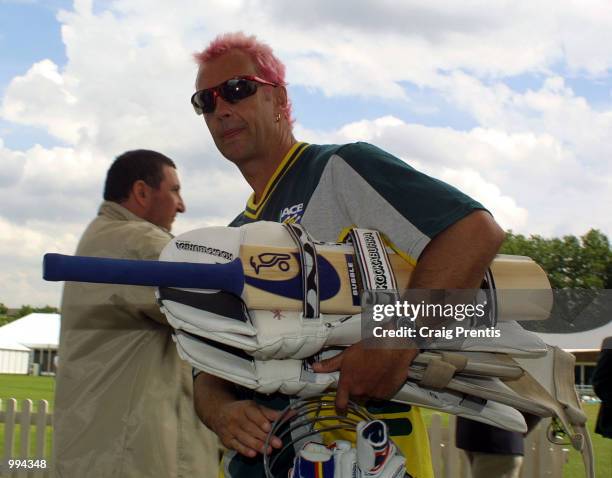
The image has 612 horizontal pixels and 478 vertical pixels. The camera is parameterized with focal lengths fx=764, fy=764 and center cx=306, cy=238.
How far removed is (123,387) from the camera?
367 centimetres

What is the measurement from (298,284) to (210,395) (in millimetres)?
825

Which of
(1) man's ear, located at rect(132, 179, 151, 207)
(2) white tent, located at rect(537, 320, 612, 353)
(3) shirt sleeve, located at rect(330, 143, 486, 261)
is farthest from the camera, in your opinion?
(1) man's ear, located at rect(132, 179, 151, 207)

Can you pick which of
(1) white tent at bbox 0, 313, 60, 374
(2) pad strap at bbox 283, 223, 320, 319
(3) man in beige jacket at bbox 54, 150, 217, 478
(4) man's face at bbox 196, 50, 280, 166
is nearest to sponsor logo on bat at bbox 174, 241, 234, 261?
(2) pad strap at bbox 283, 223, 320, 319

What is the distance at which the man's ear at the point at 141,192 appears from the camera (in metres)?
4.17

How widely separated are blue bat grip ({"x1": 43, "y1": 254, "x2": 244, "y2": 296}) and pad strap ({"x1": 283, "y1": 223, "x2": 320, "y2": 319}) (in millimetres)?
138

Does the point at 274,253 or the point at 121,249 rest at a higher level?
the point at 121,249

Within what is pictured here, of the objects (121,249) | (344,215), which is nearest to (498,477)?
(121,249)

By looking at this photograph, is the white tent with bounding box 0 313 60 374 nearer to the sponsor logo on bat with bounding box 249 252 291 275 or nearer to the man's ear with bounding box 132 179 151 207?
the man's ear with bounding box 132 179 151 207

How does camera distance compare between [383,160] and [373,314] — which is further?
[383,160]

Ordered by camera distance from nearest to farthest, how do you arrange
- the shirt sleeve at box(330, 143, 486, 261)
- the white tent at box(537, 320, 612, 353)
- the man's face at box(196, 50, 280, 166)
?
1. the shirt sleeve at box(330, 143, 486, 261)
2. the white tent at box(537, 320, 612, 353)
3. the man's face at box(196, 50, 280, 166)

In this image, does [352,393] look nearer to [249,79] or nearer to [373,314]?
[373,314]

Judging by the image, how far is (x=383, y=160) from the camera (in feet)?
6.61

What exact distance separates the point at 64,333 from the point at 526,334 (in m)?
2.71

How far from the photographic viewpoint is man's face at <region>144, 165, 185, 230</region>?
4.23 m
